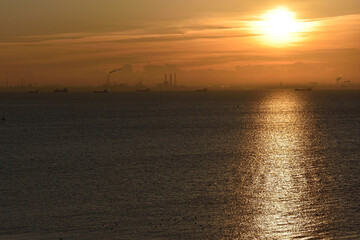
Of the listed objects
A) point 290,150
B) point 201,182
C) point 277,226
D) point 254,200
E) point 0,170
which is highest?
point 290,150

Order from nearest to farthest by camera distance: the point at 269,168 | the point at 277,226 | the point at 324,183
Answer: the point at 277,226 → the point at 324,183 → the point at 269,168

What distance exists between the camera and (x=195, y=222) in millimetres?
29125

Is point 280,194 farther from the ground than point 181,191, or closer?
closer

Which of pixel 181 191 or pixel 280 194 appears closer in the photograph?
pixel 280 194

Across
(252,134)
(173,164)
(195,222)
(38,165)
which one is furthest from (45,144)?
(195,222)

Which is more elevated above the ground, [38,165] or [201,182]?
[38,165]

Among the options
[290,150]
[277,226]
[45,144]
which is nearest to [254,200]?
[277,226]

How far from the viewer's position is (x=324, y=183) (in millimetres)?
42000

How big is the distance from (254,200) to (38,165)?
27704 mm

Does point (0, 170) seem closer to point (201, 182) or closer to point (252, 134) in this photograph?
point (201, 182)

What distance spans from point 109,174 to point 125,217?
17.9 meters

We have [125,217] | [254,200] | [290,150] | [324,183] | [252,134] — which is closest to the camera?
[125,217]

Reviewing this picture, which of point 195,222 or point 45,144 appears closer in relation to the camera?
point 195,222

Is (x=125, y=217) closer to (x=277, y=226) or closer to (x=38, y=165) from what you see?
(x=277, y=226)
